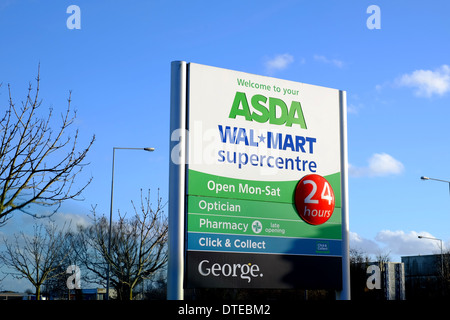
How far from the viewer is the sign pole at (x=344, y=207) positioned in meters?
13.4

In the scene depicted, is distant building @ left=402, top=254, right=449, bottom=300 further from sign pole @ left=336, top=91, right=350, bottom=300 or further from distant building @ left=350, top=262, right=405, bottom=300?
sign pole @ left=336, top=91, right=350, bottom=300

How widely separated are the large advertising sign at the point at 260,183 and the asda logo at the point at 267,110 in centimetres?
2

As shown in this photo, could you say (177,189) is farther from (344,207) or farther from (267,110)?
(344,207)

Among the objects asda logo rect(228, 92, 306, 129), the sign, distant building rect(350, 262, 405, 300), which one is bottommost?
distant building rect(350, 262, 405, 300)

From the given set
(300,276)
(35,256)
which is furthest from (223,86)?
(35,256)

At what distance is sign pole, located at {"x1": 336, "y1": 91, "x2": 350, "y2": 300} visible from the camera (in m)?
13.4

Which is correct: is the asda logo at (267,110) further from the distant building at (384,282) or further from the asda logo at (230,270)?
the distant building at (384,282)

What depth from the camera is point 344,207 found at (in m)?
13.5

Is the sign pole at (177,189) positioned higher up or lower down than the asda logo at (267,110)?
lower down

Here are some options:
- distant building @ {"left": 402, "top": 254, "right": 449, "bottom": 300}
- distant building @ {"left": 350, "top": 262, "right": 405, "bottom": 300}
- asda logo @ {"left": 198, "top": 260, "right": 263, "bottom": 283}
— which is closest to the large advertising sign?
asda logo @ {"left": 198, "top": 260, "right": 263, "bottom": 283}

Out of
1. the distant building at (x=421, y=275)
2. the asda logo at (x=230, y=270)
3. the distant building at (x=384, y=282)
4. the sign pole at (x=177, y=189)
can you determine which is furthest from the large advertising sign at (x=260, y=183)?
the distant building at (x=421, y=275)

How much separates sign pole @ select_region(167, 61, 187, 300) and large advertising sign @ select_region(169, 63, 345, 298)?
5.1 inches
